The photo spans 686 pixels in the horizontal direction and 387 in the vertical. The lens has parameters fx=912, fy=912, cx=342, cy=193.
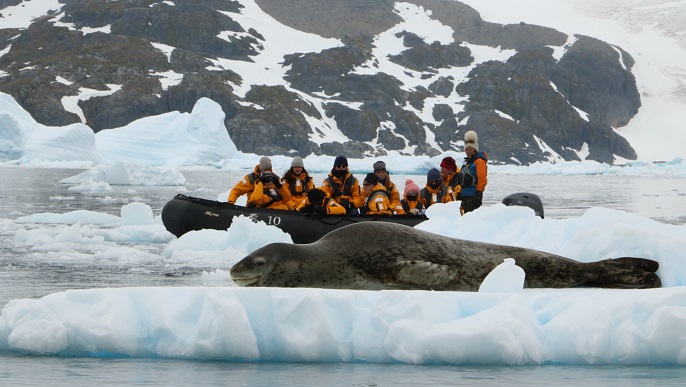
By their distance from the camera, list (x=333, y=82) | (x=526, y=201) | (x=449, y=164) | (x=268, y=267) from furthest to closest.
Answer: (x=333, y=82), (x=526, y=201), (x=449, y=164), (x=268, y=267)

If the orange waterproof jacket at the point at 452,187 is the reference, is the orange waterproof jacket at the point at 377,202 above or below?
below

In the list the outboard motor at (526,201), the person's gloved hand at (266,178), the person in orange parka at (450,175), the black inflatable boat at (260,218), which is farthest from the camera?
the outboard motor at (526,201)

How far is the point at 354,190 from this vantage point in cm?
1238

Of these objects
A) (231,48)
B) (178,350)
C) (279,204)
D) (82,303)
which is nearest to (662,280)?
(178,350)

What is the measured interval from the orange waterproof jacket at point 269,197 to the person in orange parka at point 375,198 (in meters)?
1.15

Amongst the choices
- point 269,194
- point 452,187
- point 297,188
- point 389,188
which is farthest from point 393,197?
point 269,194

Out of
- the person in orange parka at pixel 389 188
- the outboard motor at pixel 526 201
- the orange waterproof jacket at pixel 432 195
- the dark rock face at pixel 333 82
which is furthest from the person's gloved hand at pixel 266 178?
the dark rock face at pixel 333 82

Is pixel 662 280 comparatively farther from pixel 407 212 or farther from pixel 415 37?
pixel 415 37

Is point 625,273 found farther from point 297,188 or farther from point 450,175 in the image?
point 297,188

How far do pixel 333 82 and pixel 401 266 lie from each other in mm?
125417

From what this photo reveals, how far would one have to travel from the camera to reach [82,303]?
531 centimetres

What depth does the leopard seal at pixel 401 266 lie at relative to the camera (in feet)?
22.7

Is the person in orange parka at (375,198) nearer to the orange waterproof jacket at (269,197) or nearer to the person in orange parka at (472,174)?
the person in orange parka at (472,174)

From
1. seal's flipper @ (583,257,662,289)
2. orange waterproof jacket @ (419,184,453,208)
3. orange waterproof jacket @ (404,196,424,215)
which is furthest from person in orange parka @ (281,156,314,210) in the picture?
seal's flipper @ (583,257,662,289)
